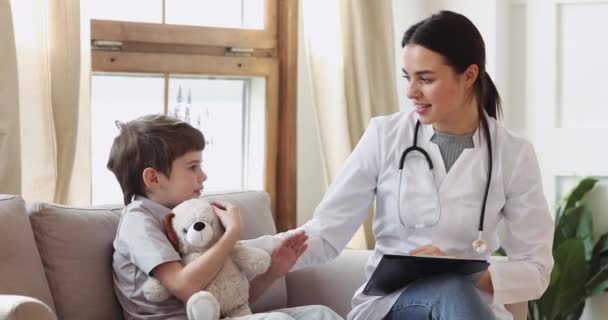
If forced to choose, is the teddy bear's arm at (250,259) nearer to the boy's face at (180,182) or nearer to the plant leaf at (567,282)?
the boy's face at (180,182)

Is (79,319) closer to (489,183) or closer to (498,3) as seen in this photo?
(489,183)

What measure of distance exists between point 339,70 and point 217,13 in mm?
465

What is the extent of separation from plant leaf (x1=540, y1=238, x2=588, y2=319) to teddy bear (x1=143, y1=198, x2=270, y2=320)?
1406 millimetres

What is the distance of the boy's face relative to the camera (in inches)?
90.4

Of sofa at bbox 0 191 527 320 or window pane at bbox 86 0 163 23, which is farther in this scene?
window pane at bbox 86 0 163 23

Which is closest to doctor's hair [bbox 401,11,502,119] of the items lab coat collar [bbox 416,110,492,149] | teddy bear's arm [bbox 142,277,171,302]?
lab coat collar [bbox 416,110,492,149]

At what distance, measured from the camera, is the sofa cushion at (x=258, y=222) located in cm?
259

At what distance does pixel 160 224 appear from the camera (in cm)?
227

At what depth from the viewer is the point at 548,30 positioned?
3.56 metres

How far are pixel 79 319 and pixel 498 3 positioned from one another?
78.8 inches

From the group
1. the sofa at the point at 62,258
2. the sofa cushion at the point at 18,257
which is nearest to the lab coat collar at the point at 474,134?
the sofa at the point at 62,258

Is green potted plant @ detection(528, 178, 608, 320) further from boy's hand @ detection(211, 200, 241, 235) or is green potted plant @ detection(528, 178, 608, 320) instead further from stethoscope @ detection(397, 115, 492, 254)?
boy's hand @ detection(211, 200, 241, 235)

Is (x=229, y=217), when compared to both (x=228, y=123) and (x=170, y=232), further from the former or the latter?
(x=228, y=123)

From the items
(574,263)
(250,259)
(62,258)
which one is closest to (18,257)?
(62,258)
